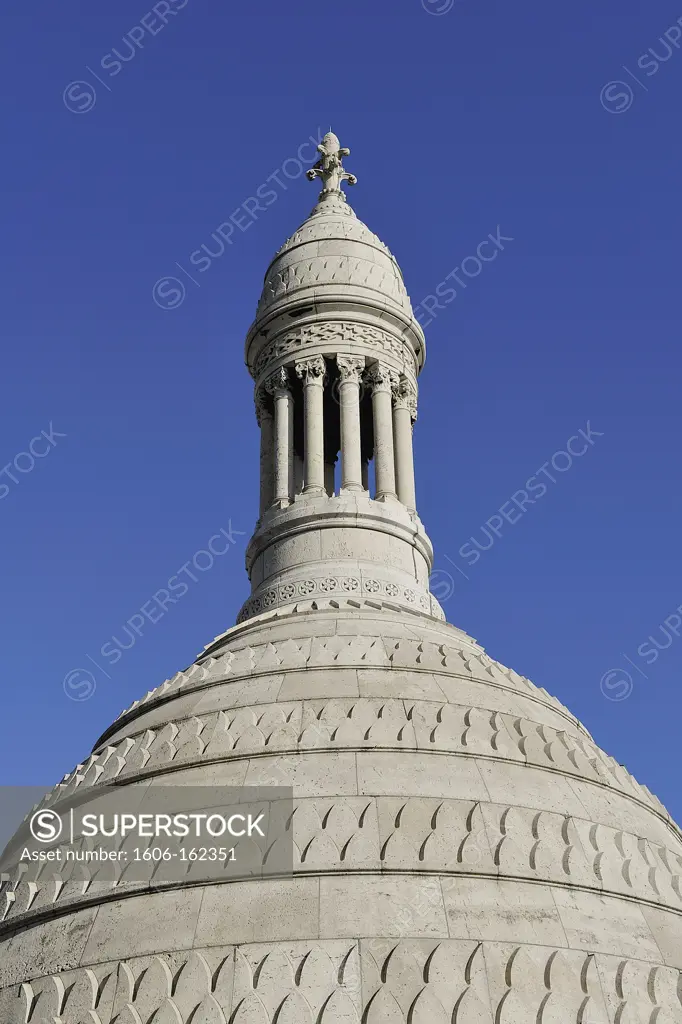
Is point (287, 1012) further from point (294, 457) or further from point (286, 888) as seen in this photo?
point (294, 457)

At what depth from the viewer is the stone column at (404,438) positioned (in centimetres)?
2302

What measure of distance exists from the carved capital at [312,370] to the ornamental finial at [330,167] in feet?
20.1

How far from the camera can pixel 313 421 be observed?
74.2ft

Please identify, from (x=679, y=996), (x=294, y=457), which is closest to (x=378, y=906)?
(x=679, y=996)

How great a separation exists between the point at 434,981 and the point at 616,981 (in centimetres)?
185

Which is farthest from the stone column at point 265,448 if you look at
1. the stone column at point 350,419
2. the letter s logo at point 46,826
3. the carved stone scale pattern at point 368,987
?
the carved stone scale pattern at point 368,987

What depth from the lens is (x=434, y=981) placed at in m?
11.3

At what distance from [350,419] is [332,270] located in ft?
12.3

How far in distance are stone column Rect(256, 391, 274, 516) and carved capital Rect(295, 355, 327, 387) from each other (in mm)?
1160

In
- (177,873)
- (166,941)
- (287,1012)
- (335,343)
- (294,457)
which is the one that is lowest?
(287,1012)

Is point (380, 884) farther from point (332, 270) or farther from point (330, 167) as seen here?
point (330, 167)

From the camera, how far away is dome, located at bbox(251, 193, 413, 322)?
2436cm

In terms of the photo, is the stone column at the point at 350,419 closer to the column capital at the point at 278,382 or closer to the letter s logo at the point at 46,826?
the column capital at the point at 278,382

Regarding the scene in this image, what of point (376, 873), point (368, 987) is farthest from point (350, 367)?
point (368, 987)
